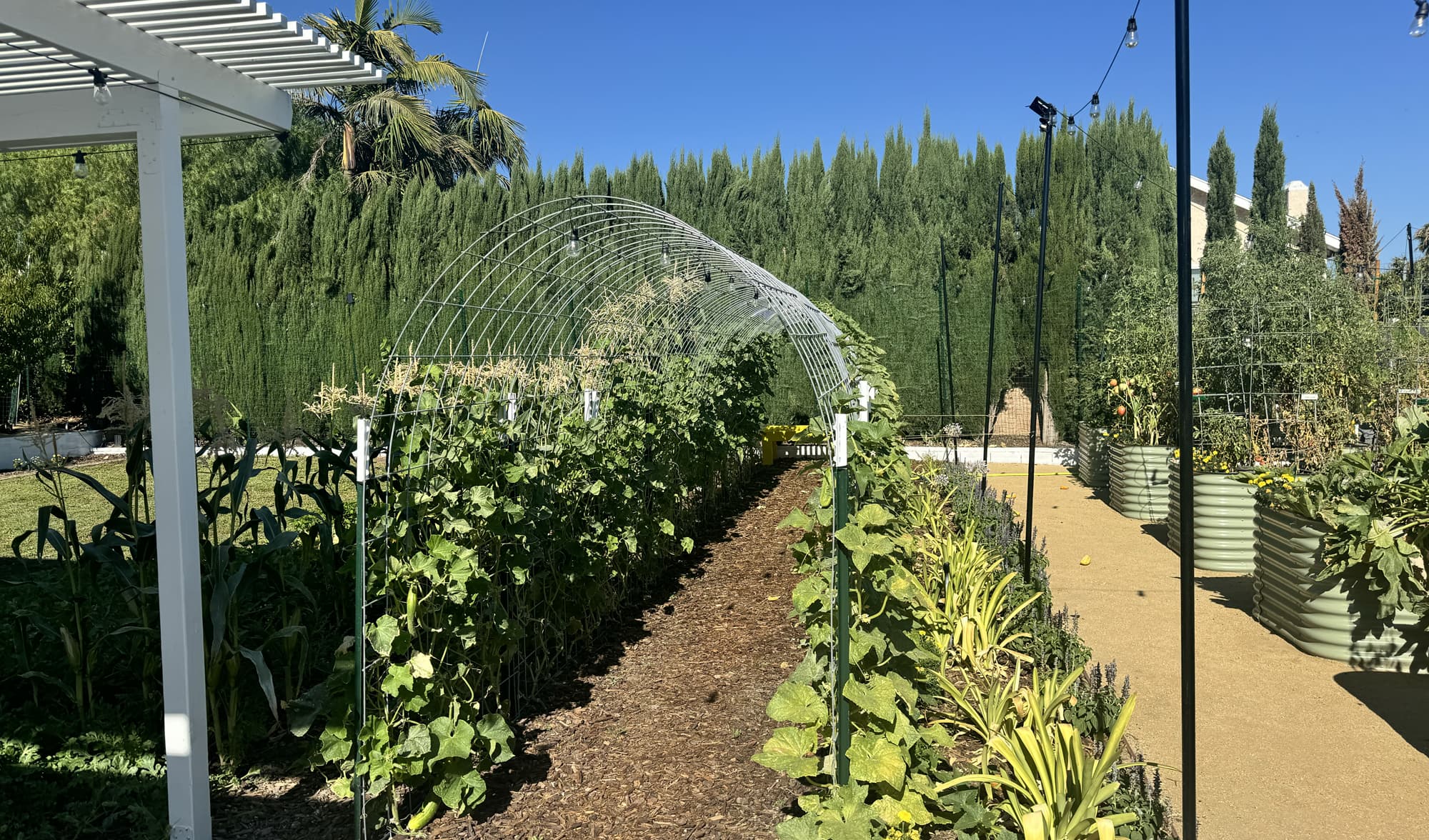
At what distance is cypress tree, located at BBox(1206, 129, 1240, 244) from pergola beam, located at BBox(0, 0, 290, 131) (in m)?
23.4

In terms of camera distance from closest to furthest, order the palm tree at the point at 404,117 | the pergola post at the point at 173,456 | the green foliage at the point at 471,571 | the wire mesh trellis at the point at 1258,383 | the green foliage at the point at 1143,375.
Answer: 1. the pergola post at the point at 173,456
2. the green foliage at the point at 471,571
3. the wire mesh trellis at the point at 1258,383
4. the green foliage at the point at 1143,375
5. the palm tree at the point at 404,117

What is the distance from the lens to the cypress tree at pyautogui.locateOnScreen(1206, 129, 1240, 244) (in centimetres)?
2264

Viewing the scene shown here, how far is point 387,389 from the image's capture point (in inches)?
139

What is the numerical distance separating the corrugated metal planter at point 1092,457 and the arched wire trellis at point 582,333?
13.1 ft

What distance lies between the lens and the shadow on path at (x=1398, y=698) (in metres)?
4.01

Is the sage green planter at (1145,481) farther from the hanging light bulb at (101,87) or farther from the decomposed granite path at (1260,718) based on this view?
the hanging light bulb at (101,87)

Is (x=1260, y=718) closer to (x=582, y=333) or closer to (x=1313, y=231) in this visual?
(x=582, y=333)

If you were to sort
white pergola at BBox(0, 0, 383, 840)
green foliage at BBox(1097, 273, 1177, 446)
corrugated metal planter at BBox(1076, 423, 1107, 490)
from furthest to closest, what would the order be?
1. corrugated metal planter at BBox(1076, 423, 1107, 490)
2. green foliage at BBox(1097, 273, 1177, 446)
3. white pergola at BBox(0, 0, 383, 840)

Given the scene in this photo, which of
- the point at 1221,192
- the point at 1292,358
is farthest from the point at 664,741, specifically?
the point at 1221,192

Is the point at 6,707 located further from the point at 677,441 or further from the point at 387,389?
the point at 677,441

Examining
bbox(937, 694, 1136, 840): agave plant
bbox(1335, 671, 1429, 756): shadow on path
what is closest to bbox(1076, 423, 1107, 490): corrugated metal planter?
bbox(1335, 671, 1429, 756): shadow on path

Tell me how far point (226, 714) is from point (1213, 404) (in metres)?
8.90

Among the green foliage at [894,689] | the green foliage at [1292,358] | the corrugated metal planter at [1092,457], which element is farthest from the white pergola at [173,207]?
the corrugated metal planter at [1092,457]

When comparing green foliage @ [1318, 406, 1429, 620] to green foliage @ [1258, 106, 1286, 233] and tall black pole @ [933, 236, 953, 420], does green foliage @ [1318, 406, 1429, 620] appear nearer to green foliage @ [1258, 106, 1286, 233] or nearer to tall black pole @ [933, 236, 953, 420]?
tall black pole @ [933, 236, 953, 420]
